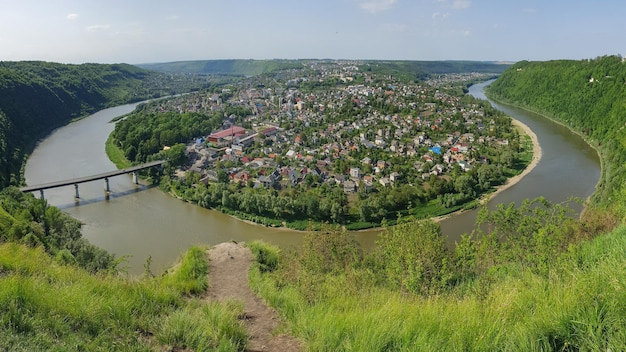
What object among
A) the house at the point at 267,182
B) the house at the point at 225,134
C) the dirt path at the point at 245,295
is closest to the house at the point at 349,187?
the house at the point at 267,182

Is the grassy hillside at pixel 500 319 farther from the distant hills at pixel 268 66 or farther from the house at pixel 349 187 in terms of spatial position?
the distant hills at pixel 268 66

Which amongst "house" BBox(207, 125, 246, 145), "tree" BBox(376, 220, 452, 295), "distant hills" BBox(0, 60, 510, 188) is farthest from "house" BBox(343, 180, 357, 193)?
"distant hills" BBox(0, 60, 510, 188)

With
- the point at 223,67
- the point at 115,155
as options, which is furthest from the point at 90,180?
the point at 223,67

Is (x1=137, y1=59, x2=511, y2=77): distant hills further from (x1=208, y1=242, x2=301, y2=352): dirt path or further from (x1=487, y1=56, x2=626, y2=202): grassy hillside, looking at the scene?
(x1=208, y1=242, x2=301, y2=352): dirt path

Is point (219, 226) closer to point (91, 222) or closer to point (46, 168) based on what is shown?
point (91, 222)

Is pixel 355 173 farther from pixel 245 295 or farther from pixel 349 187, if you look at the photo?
pixel 245 295

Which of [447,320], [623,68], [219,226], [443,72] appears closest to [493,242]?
[447,320]
